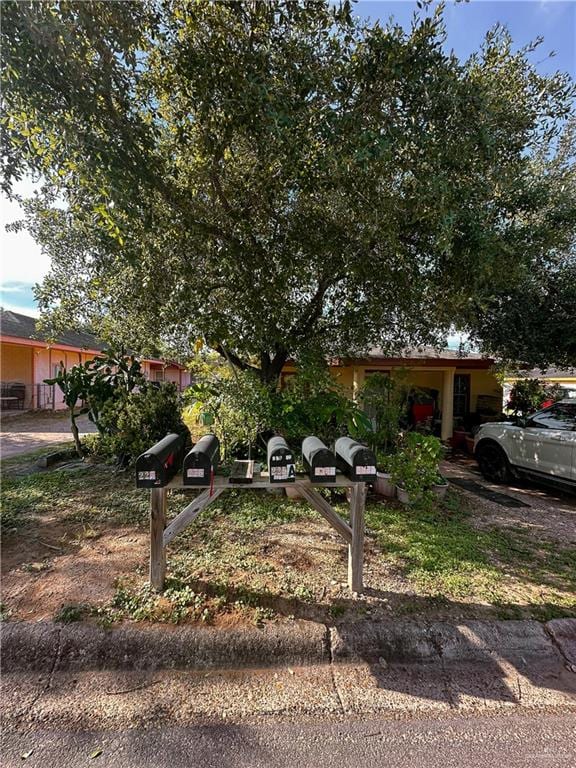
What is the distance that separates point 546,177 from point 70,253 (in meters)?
7.87

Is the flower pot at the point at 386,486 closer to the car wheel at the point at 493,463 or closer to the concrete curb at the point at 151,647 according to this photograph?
the car wheel at the point at 493,463

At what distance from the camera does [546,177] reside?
5.75 meters

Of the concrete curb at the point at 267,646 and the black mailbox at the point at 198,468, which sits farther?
the black mailbox at the point at 198,468

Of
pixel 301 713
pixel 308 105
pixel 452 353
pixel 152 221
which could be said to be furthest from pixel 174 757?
pixel 452 353

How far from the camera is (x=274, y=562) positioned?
3.33 meters

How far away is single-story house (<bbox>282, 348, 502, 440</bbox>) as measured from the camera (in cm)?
931

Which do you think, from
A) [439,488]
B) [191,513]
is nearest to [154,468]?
[191,513]

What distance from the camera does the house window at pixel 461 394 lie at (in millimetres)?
11219

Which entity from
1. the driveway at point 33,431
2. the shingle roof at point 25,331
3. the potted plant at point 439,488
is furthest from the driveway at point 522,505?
the shingle roof at point 25,331

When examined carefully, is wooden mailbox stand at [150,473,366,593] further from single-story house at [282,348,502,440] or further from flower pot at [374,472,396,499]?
single-story house at [282,348,502,440]

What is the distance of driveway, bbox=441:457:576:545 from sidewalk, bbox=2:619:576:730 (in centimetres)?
230

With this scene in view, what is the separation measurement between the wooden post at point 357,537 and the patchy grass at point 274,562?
0.13m

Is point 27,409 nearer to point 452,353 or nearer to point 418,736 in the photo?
point 452,353

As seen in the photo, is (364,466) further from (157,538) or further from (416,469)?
(416,469)
